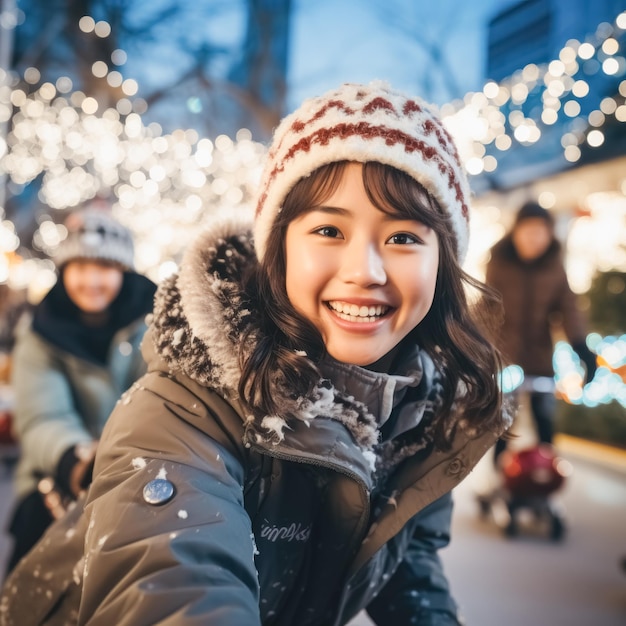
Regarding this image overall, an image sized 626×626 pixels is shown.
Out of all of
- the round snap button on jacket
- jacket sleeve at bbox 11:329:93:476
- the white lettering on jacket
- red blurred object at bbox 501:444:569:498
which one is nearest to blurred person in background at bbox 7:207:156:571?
jacket sleeve at bbox 11:329:93:476

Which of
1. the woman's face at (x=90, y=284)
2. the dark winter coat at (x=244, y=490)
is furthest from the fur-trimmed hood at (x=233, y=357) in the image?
the woman's face at (x=90, y=284)

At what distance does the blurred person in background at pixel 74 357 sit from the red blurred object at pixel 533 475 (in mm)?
2105

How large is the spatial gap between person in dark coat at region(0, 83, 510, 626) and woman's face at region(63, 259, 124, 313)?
49.3 inches

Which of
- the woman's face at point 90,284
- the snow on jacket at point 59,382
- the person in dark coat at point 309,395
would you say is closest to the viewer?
the person in dark coat at point 309,395

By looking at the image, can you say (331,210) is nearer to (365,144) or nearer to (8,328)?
(365,144)

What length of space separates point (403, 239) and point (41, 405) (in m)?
1.57

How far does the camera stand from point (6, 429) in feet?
13.8

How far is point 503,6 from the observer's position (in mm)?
6832

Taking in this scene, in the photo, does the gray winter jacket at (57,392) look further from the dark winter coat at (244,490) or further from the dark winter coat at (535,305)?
the dark winter coat at (535,305)

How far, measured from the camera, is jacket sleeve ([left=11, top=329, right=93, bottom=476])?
6.31 feet

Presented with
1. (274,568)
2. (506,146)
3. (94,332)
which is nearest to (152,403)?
(274,568)

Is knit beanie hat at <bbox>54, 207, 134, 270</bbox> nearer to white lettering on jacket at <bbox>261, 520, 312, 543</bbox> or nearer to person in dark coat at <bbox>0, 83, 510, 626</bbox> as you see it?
person in dark coat at <bbox>0, 83, 510, 626</bbox>

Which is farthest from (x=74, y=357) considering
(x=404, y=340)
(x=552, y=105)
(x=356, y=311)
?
(x=552, y=105)

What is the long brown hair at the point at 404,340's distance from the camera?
0.94 metres
